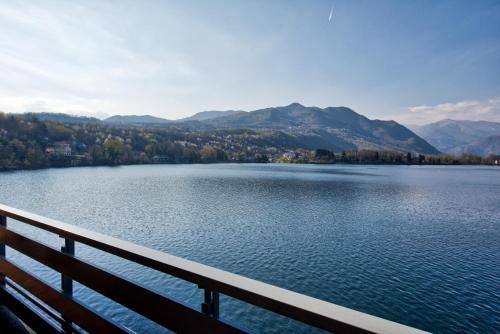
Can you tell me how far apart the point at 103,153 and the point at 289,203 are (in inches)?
3994

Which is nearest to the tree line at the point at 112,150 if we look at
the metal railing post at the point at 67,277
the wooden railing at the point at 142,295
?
the wooden railing at the point at 142,295

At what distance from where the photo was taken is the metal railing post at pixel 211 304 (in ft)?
5.14

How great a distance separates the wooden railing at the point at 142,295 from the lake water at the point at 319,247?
846 cm

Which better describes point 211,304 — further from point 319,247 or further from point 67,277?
point 319,247

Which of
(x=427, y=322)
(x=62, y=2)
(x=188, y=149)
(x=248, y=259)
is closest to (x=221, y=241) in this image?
(x=248, y=259)

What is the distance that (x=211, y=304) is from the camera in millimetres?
1570

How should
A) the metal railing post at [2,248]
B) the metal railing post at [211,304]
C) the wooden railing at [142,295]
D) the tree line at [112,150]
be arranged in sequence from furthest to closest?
the tree line at [112,150], the metal railing post at [2,248], the metal railing post at [211,304], the wooden railing at [142,295]

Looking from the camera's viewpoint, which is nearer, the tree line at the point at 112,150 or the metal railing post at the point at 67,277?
the metal railing post at the point at 67,277

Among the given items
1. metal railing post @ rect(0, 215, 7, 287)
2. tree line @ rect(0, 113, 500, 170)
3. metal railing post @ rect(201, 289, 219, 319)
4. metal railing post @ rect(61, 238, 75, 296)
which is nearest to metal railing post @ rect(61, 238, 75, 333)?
metal railing post @ rect(61, 238, 75, 296)

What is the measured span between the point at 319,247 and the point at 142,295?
19626mm

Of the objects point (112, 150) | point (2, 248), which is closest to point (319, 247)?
point (2, 248)

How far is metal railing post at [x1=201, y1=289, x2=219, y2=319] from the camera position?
1.57 m

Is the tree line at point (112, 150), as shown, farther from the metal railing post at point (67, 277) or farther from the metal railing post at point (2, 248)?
the metal railing post at point (67, 277)

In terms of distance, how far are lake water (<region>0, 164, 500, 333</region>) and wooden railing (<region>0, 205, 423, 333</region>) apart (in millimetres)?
8460
